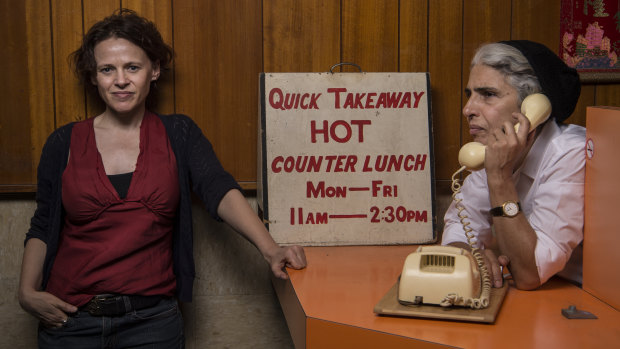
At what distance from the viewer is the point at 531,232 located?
145 centimetres

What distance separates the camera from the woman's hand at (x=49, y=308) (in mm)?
1715

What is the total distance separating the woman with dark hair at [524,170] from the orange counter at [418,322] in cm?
9

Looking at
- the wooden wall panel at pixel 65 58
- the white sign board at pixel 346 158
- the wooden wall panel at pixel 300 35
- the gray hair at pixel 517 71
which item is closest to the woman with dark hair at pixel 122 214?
the wooden wall panel at pixel 65 58

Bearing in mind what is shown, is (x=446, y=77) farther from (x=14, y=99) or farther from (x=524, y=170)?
(x=14, y=99)

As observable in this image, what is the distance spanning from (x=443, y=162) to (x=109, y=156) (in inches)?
46.6

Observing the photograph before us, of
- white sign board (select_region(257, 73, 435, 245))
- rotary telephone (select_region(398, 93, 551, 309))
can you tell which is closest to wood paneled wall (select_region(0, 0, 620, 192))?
white sign board (select_region(257, 73, 435, 245))

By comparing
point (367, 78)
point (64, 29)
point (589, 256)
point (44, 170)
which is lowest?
point (589, 256)

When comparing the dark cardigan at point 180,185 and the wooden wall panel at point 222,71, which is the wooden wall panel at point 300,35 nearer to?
the wooden wall panel at point 222,71

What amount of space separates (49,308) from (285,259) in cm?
68

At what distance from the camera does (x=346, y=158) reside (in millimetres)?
2082

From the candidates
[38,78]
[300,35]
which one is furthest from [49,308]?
[300,35]

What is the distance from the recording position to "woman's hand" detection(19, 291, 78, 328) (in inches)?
67.5

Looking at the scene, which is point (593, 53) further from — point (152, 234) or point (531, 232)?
point (152, 234)

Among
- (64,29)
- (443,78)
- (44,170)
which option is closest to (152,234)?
(44,170)
